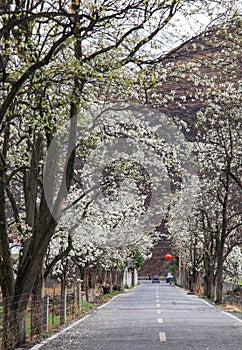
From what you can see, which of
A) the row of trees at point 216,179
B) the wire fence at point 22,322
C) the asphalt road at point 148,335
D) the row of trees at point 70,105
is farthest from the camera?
the row of trees at point 216,179

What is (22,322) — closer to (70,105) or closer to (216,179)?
(70,105)

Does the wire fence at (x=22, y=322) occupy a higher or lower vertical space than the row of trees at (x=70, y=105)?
Result: lower

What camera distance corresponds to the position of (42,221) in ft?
48.6

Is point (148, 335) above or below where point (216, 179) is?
below

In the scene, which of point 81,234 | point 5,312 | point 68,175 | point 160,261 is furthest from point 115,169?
point 160,261

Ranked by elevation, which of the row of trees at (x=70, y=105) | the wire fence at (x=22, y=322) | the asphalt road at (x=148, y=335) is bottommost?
the asphalt road at (x=148, y=335)

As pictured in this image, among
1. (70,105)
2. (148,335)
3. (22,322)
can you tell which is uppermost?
(70,105)

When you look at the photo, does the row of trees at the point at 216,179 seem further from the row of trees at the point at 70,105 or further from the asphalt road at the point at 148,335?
the asphalt road at the point at 148,335

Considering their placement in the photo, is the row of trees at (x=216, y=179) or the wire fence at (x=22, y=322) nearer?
the wire fence at (x=22, y=322)

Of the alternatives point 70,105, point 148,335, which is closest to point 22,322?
point 148,335

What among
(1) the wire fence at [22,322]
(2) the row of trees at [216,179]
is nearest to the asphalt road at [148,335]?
(1) the wire fence at [22,322]

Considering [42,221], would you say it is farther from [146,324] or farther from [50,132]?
[146,324]

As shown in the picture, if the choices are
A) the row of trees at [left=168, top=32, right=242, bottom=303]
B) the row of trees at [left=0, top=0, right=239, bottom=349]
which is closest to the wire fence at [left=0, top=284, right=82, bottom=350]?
the row of trees at [left=0, top=0, right=239, bottom=349]

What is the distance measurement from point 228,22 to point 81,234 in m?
19.3
